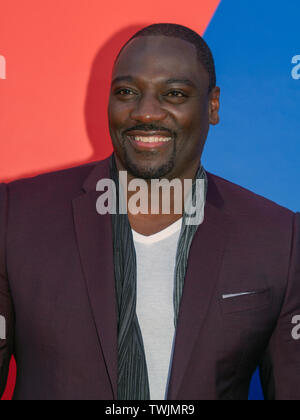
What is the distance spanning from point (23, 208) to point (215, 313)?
71 cm

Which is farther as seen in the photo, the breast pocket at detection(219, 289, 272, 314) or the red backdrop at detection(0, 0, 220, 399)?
the red backdrop at detection(0, 0, 220, 399)

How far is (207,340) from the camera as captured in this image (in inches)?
68.9

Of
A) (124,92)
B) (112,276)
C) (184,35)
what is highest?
(184,35)

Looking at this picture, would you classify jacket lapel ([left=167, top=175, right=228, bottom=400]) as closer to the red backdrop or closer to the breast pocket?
the breast pocket

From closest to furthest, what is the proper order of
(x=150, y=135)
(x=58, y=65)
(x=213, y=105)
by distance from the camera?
1. (x=150, y=135)
2. (x=213, y=105)
3. (x=58, y=65)

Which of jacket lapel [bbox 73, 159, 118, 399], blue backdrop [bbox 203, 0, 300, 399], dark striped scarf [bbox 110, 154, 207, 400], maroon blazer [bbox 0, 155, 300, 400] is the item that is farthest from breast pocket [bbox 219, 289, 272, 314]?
blue backdrop [bbox 203, 0, 300, 399]

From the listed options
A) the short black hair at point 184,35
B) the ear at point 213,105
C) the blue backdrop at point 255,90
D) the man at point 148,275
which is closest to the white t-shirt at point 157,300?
the man at point 148,275

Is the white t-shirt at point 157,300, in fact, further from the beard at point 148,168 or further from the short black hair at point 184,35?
the short black hair at point 184,35

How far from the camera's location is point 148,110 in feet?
5.73

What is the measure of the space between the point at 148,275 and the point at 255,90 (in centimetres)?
109

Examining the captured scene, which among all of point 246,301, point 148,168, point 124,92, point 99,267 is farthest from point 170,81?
point 246,301

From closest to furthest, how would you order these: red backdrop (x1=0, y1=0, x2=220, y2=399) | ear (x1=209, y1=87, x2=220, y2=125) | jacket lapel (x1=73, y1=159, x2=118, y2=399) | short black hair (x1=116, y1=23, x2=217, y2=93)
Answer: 1. jacket lapel (x1=73, y1=159, x2=118, y2=399)
2. short black hair (x1=116, y1=23, x2=217, y2=93)
3. ear (x1=209, y1=87, x2=220, y2=125)
4. red backdrop (x1=0, y1=0, x2=220, y2=399)

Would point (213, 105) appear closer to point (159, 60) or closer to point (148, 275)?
point (159, 60)

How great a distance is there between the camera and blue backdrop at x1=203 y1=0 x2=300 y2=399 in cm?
245
